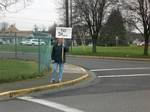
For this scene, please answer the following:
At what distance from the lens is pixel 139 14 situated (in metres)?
45.5

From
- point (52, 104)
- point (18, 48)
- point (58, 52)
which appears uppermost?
point (58, 52)

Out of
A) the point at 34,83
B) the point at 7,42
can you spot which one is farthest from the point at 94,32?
the point at 34,83

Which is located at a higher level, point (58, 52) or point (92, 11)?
point (92, 11)

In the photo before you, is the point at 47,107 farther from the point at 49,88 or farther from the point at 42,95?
the point at 49,88

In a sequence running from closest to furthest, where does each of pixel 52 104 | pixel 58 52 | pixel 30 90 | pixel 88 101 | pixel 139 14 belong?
pixel 52 104 < pixel 88 101 < pixel 30 90 < pixel 58 52 < pixel 139 14

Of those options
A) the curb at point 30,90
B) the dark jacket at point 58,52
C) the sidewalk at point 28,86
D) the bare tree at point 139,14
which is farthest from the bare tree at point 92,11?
the dark jacket at point 58,52

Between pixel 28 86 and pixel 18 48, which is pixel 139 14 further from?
pixel 28 86

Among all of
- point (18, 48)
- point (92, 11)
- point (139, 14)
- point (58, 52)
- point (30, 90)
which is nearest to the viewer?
point (30, 90)

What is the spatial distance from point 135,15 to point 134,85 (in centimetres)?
2928

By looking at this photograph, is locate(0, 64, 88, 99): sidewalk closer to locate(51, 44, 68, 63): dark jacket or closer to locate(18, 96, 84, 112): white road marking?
locate(18, 96, 84, 112): white road marking

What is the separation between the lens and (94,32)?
182ft

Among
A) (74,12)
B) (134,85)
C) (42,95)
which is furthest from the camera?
(74,12)

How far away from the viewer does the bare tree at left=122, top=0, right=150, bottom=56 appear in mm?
44844

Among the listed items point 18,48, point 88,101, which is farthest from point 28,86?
point 18,48
